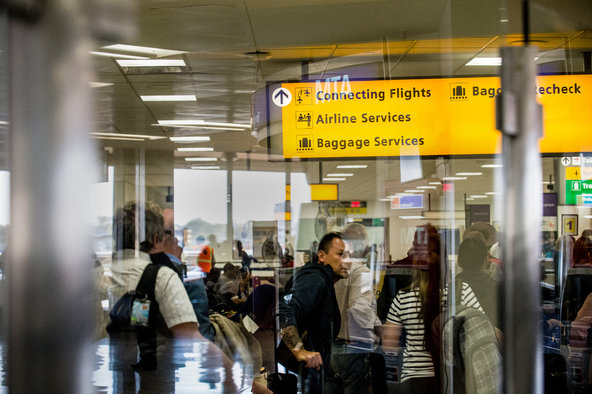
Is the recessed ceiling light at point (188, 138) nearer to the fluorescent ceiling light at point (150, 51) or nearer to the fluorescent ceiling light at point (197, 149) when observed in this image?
the fluorescent ceiling light at point (197, 149)

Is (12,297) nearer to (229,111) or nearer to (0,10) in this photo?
(0,10)

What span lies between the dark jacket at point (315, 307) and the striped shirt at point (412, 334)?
0.47 metres

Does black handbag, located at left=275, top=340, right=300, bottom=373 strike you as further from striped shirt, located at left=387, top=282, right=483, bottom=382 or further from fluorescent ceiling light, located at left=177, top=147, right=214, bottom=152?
fluorescent ceiling light, located at left=177, top=147, right=214, bottom=152

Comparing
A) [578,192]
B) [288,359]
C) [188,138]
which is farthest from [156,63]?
[578,192]

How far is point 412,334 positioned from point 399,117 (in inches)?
60.3

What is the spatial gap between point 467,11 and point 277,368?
3.13 m

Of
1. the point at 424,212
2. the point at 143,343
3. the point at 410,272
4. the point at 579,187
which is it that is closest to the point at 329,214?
the point at 424,212

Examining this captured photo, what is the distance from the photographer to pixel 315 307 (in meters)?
4.14

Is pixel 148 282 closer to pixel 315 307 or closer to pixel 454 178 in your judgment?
pixel 315 307

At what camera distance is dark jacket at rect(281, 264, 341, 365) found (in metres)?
4.12

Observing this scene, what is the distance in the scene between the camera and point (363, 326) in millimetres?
4922

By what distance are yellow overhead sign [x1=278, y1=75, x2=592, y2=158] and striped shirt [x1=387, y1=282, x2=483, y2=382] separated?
105 centimetres

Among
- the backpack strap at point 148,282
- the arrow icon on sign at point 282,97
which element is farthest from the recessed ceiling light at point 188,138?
the backpack strap at point 148,282

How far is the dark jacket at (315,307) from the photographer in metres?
4.12
